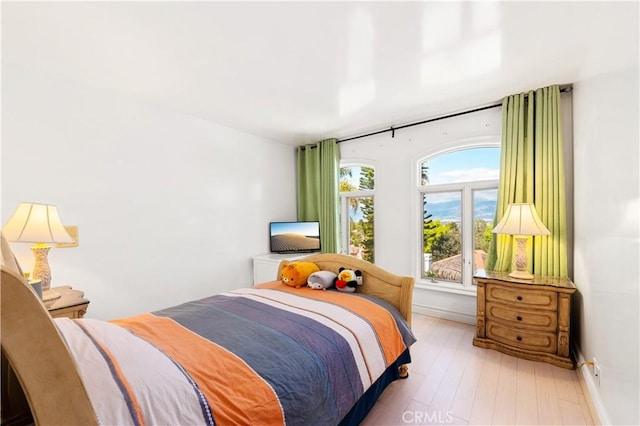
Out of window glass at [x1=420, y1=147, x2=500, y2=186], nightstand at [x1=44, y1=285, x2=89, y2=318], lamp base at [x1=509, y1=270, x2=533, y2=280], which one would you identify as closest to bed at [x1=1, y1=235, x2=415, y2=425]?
nightstand at [x1=44, y1=285, x2=89, y2=318]

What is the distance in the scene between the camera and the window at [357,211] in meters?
4.02

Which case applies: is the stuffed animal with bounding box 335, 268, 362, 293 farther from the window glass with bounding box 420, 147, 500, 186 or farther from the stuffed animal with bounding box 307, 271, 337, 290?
the window glass with bounding box 420, 147, 500, 186

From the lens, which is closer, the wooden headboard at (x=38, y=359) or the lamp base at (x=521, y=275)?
the wooden headboard at (x=38, y=359)

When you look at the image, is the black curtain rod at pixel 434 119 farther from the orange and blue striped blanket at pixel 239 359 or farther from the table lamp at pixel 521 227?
the orange and blue striped blanket at pixel 239 359

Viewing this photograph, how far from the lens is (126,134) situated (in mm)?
2736

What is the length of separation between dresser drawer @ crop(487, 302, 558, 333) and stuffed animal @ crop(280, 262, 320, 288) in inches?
65.5

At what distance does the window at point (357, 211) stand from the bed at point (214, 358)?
201cm

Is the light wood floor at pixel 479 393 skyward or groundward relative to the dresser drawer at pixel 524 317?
groundward

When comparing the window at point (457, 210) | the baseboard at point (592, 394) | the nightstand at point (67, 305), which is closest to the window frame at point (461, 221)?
the window at point (457, 210)

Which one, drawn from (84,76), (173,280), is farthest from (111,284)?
(84,76)

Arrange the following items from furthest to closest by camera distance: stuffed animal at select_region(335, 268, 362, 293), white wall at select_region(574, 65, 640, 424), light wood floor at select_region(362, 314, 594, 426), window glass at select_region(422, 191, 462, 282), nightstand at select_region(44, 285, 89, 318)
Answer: window glass at select_region(422, 191, 462, 282) < stuffed animal at select_region(335, 268, 362, 293) < nightstand at select_region(44, 285, 89, 318) < light wood floor at select_region(362, 314, 594, 426) < white wall at select_region(574, 65, 640, 424)

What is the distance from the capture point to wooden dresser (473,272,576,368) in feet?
7.23

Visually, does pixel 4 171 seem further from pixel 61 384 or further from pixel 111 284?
pixel 61 384

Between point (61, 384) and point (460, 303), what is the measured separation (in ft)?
11.2
